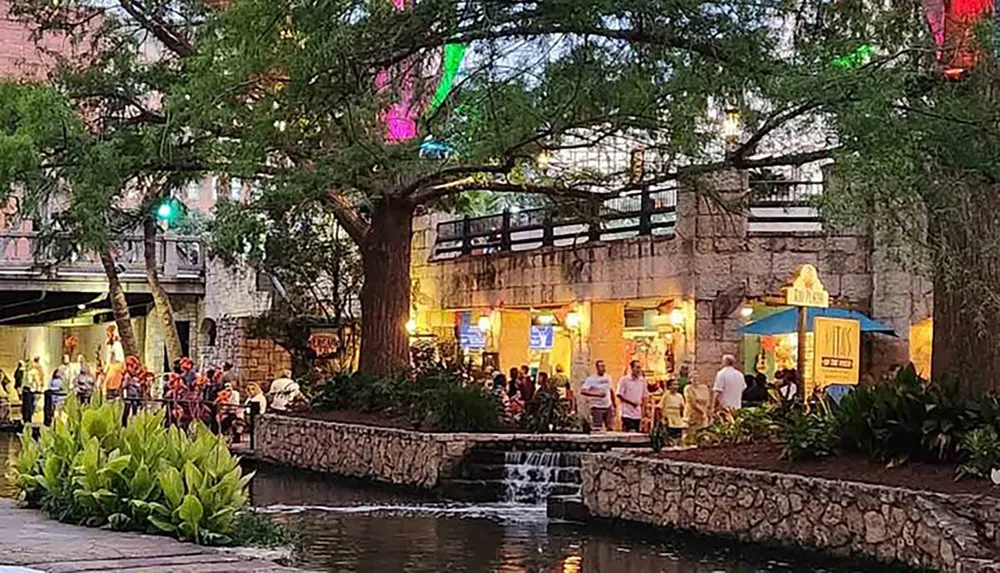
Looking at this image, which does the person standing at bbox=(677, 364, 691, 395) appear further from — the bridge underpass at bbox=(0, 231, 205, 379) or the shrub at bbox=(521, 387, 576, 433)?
the bridge underpass at bbox=(0, 231, 205, 379)

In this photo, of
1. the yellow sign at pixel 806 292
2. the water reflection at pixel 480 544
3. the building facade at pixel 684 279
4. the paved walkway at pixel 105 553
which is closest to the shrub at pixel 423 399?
the water reflection at pixel 480 544

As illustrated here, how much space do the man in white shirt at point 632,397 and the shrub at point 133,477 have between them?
1003 cm

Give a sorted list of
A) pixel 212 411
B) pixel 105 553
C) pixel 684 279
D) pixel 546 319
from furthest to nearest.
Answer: pixel 546 319
pixel 212 411
pixel 684 279
pixel 105 553

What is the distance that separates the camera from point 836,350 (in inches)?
640

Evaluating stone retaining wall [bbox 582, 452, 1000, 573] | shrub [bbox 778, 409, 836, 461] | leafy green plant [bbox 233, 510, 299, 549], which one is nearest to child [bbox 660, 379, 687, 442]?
stone retaining wall [bbox 582, 452, 1000, 573]

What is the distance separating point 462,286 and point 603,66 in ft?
50.0

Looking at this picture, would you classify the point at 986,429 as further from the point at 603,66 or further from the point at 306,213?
the point at 306,213

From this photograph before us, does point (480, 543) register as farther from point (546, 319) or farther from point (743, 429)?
point (546, 319)

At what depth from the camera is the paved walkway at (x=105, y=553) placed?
7.48 metres

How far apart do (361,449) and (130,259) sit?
594 inches

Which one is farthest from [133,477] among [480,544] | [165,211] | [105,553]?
[165,211]

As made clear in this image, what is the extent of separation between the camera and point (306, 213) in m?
21.0

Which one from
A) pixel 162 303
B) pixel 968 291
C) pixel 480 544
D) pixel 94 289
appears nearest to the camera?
pixel 968 291

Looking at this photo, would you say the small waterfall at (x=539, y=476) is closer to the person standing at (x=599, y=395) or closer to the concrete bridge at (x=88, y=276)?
the person standing at (x=599, y=395)
